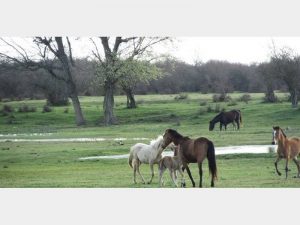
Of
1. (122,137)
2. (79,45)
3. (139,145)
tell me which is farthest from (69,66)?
(139,145)

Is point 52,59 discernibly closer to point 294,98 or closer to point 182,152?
point 182,152

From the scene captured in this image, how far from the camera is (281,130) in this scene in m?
18.8

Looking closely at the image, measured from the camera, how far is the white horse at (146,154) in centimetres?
1869

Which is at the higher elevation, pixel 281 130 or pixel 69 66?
pixel 69 66

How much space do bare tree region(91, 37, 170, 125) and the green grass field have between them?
315 millimetres

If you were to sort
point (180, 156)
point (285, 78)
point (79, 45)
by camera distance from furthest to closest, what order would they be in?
point (79, 45), point (285, 78), point (180, 156)

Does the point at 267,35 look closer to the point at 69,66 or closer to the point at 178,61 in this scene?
the point at 178,61

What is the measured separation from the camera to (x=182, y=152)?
1797 centimetres

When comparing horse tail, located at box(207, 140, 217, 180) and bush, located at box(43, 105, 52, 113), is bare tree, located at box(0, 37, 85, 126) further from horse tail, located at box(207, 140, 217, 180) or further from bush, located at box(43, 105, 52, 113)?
horse tail, located at box(207, 140, 217, 180)

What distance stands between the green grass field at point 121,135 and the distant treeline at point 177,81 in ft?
0.95

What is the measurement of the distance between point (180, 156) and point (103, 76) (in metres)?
6.00

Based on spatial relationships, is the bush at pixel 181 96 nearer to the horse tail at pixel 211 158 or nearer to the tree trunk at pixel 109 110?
the tree trunk at pixel 109 110

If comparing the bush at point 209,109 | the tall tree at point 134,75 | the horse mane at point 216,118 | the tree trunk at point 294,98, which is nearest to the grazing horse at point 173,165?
the horse mane at point 216,118

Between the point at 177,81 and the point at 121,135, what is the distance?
8.15ft
